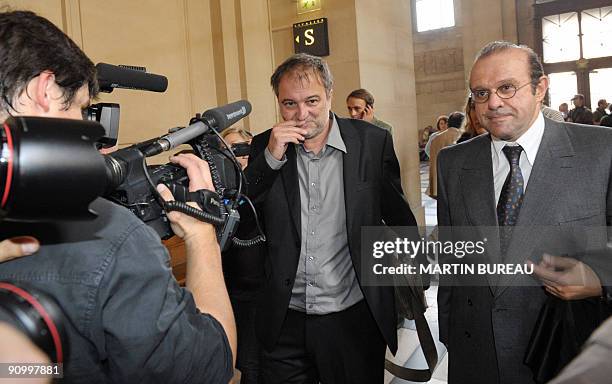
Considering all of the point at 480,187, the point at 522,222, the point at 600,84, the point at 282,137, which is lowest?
the point at 522,222

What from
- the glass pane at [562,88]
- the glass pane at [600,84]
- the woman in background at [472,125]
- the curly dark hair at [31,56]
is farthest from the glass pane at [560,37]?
the curly dark hair at [31,56]

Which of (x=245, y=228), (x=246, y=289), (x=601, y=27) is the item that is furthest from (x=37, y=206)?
(x=601, y=27)

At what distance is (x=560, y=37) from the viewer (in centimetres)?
1524

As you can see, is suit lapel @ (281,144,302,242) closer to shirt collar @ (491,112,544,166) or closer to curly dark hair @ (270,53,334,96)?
curly dark hair @ (270,53,334,96)

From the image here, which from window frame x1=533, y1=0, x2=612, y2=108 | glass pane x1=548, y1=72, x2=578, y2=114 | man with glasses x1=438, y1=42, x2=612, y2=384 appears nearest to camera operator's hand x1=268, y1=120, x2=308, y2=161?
man with glasses x1=438, y1=42, x2=612, y2=384

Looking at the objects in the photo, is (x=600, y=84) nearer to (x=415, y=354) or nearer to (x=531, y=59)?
(x=415, y=354)

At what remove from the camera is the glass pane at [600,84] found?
1495 cm

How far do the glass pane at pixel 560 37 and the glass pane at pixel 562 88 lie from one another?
0.49m

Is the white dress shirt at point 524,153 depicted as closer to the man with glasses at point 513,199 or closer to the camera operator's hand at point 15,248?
the man with glasses at point 513,199

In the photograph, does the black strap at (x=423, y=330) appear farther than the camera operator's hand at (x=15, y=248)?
Yes

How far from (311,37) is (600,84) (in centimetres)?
1312

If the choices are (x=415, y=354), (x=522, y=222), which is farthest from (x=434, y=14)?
(x=522, y=222)

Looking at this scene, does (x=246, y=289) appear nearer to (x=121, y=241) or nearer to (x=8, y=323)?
(x=121, y=241)

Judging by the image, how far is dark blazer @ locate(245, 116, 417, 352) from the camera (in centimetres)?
204
